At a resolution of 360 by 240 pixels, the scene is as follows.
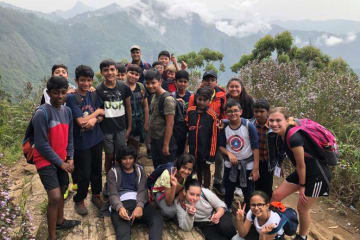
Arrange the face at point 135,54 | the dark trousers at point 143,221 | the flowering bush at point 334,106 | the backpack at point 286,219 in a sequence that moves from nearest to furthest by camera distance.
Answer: the backpack at point 286,219, the dark trousers at point 143,221, the flowering bush at point 334,106, the face at point 135,54

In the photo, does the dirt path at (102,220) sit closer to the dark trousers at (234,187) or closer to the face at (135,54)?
the dark trousers at (234,187)

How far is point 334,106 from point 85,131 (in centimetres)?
527

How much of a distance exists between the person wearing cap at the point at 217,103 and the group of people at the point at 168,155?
0.9 inches

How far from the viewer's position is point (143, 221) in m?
3.35

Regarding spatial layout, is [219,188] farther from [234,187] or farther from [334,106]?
[334,106]

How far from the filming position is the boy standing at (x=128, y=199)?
315 cm

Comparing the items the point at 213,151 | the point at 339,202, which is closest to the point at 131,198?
the point at 213,151

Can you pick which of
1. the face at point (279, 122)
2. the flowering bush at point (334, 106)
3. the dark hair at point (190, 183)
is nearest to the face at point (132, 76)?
the dark hair at point (190, 183)

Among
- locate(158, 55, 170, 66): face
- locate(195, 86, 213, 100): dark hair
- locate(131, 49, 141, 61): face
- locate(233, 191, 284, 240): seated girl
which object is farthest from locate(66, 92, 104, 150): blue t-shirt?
locate(158, 55, 170, 66): face

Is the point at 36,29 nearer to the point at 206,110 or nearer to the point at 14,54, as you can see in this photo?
the point at 14,54

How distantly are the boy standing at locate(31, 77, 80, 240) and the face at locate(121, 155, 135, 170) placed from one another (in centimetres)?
69

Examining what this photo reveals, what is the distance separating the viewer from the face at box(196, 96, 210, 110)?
11.9 feet

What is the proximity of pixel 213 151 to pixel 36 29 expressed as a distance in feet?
662

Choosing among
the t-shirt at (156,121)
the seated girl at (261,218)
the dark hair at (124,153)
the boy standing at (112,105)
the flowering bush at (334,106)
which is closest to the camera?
the seated girl at (261,218)
